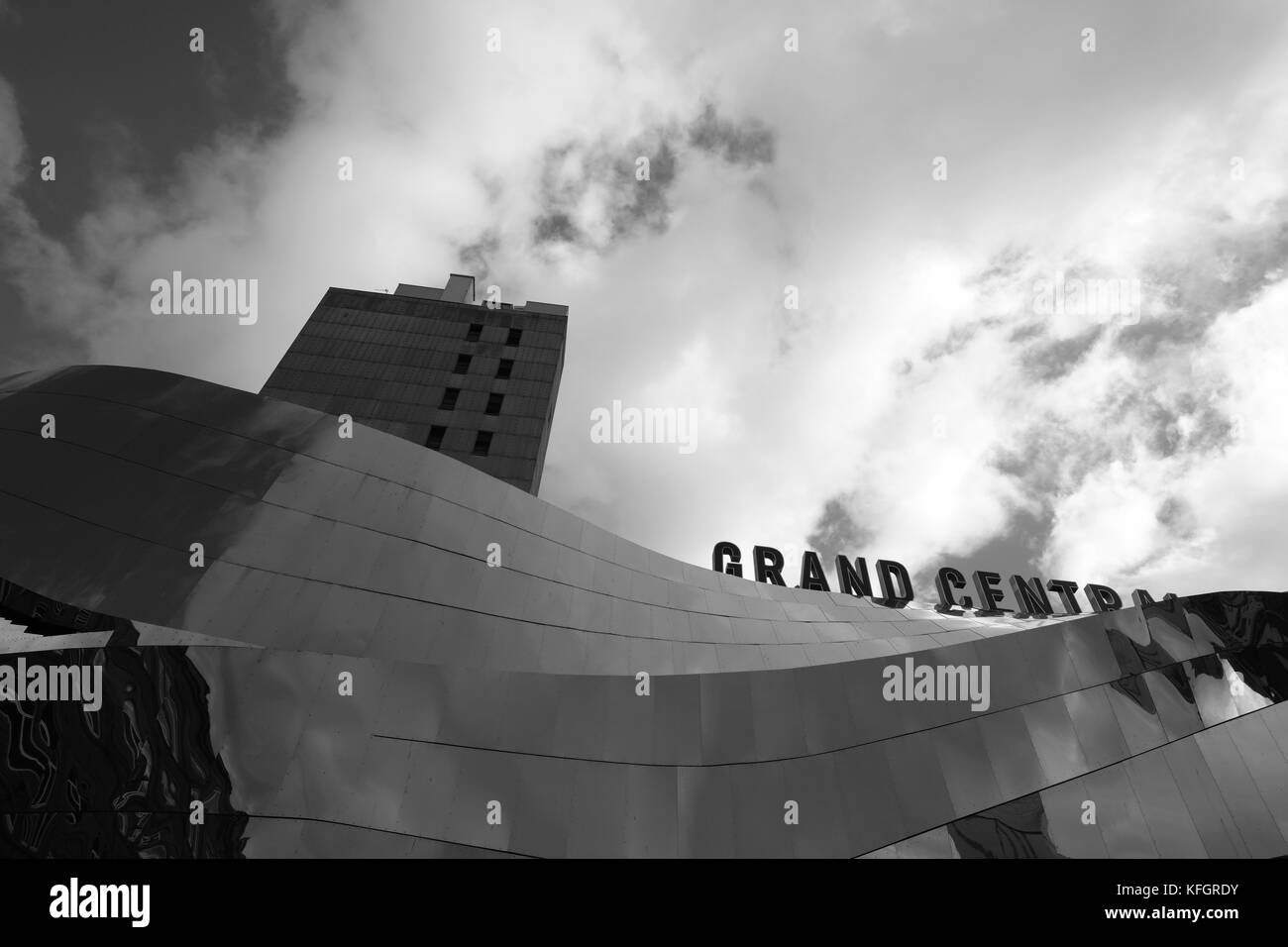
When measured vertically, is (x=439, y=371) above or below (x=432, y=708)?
above

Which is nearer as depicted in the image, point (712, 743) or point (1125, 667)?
point (712, 743)

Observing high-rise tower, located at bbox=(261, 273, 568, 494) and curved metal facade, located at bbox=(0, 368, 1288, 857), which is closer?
curved metal facade, located at bbox=(0, 368, 1288, 857)

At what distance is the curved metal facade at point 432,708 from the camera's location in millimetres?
9766

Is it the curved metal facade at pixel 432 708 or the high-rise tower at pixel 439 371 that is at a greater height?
the high-rise tower at pixel 439 371

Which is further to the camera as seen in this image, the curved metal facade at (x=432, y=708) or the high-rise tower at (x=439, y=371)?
the high-rise tower at (x=439, y=371)

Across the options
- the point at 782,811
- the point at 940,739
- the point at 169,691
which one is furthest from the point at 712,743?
the point at 169,691

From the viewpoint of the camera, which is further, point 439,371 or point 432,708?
point 439,371

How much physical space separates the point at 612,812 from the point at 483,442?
1514 inches

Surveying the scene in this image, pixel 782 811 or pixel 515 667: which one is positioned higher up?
pixel 515 667

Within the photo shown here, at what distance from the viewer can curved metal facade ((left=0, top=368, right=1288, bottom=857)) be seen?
977cm

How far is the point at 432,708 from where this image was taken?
A: 36.1 ft

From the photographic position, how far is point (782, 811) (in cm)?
1033

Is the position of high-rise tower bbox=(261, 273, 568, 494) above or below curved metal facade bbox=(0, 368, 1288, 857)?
above
